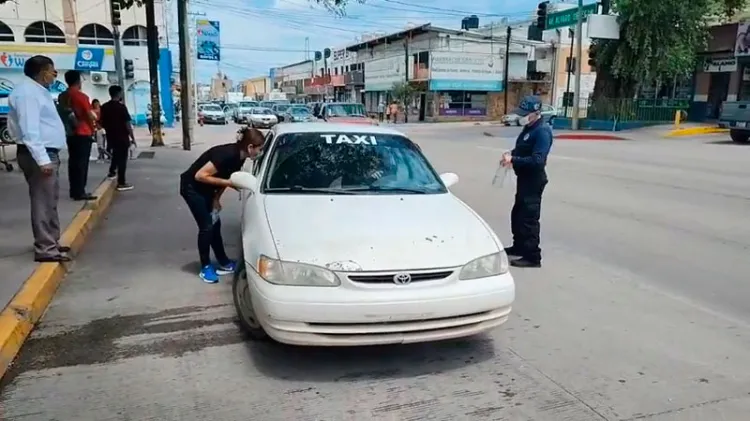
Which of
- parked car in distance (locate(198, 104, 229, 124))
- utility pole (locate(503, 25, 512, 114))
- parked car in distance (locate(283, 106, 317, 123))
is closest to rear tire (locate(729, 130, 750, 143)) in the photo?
parked car in distance (locate(283, 106, 317, 123))

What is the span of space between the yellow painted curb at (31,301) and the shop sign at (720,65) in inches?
1293

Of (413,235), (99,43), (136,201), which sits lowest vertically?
(136,201)

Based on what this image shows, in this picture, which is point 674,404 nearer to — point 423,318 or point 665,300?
point 423,318

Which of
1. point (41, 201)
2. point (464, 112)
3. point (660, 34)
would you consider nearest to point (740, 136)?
point (660, 34)

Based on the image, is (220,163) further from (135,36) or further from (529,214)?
(135,36)

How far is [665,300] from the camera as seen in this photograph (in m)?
5.27

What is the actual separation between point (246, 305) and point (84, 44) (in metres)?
39.9

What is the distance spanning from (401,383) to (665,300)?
283cm

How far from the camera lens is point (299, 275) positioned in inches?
142

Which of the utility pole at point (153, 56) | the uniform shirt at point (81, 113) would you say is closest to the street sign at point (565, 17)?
the utility pole at point (153, 56)

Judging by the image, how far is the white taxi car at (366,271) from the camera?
3.57 meters

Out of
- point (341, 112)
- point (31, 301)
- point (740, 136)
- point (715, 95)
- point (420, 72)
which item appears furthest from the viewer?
point (420, 72)

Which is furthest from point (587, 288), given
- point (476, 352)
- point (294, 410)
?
point (294, 410)

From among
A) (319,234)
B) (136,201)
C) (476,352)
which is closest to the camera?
(319,234)
